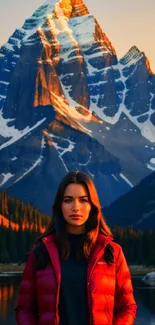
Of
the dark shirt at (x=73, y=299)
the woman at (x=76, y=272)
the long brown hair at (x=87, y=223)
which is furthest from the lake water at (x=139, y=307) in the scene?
the dark shirt at (x=73, y=299)

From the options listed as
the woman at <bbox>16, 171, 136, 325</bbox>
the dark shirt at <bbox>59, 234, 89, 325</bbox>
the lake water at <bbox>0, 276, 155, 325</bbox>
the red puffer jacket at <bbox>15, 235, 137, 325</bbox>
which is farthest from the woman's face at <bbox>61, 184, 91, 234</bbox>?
the lake water at <bbox>0, 276, 155, 325</bbox>

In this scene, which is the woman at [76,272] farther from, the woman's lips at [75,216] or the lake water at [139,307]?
the lake water at [139,307]

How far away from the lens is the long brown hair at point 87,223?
1648 centimetres

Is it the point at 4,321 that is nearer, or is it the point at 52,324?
the point at 52,324

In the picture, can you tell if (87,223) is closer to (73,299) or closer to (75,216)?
(75,216)

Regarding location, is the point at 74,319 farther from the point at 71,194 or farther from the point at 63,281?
the point at 71,194

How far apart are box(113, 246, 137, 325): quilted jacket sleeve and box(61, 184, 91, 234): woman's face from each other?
926 millimetres

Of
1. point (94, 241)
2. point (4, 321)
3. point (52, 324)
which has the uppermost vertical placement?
point (94, 241)

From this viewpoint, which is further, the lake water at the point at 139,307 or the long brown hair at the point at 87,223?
the lake water at the point at 139,307

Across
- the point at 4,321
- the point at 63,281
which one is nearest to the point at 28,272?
the point at 63,281

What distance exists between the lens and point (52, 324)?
16.0 metres

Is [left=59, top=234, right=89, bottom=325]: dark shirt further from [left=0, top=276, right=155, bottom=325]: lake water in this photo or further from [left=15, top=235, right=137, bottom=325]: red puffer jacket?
[left=0, top=276, right=155, bottom=325]: lake water

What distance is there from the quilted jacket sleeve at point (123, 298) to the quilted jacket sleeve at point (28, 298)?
1432 millimetres

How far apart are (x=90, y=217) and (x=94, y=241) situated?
0.53m
